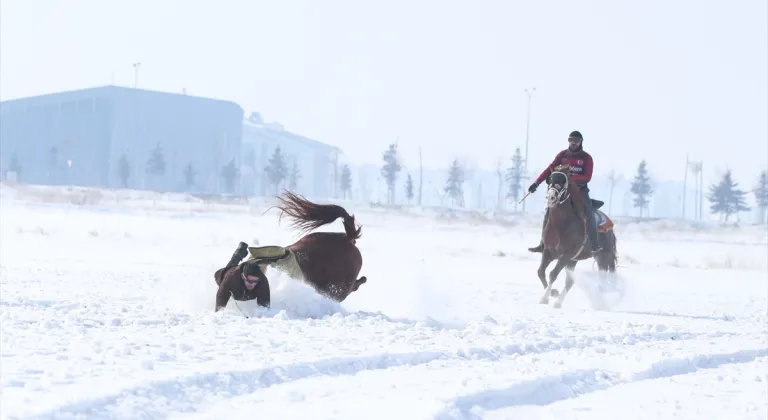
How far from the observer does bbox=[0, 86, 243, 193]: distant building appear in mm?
105438

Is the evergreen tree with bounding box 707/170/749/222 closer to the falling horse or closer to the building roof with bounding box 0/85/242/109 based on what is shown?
the building roof with bounding box 0/85/242/109

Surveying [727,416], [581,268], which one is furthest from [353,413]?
[581,268]

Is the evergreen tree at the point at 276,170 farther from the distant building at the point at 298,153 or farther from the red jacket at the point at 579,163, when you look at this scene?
the red jacket at the point at 579,163

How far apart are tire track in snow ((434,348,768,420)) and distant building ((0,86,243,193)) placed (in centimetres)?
9548

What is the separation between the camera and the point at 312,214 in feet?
36.0

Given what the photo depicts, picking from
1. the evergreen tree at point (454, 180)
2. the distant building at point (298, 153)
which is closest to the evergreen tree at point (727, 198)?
the evergreen tree at point (454, 180)

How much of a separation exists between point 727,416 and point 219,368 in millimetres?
3110

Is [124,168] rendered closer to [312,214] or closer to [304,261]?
[312,214]

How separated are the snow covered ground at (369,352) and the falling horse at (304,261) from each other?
0.56ft

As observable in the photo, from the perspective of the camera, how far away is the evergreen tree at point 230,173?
10531 centimetres

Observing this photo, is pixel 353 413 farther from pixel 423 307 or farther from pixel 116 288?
pixel 116 288

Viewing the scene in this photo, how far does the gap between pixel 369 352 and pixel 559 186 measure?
7348 mm

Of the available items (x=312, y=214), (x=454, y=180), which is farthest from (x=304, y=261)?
(x=454, y=180)

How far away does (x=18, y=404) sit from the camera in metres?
5.21
